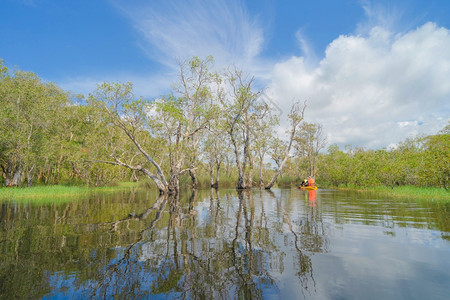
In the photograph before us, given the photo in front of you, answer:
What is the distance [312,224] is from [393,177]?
79.2ft

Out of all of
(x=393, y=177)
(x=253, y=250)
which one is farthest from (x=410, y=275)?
(x=393, y=177)

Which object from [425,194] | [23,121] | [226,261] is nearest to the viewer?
[226,261]

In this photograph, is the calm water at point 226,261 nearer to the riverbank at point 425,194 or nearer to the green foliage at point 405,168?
the riverbank at point 425,194

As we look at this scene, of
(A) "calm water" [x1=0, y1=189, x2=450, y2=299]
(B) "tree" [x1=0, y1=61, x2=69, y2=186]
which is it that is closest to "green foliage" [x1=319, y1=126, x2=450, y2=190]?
(A) "calm water" [x1=0, y1=189, x2=450, y2=299]

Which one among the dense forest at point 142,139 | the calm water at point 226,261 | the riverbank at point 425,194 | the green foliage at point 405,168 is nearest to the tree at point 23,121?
the dense forest at point 142,139

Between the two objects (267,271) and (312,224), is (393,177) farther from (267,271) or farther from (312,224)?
(267,271)

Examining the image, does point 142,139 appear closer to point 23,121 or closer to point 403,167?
point 23,121

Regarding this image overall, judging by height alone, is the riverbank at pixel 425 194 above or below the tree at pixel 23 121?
below

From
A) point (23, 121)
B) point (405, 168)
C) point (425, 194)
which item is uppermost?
point (23, 121)

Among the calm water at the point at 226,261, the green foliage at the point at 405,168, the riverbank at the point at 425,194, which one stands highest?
the green foliage at the point at 405,168

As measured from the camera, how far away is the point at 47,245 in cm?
559

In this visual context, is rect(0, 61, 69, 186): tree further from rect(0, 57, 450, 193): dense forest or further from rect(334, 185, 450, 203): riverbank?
rect(334, 185, 450, 203): riverbank

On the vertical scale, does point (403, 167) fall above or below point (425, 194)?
above

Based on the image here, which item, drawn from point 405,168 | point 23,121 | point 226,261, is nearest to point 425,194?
point 405,168
